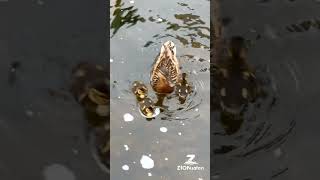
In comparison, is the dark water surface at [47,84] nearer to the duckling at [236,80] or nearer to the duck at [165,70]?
the duck at [165,70]

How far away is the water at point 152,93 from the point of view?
868mm

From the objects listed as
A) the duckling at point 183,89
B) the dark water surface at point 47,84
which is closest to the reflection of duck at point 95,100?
the dark water surface at point 47,84

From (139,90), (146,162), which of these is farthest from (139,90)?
(146,162)

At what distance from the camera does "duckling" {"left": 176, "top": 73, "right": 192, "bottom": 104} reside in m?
0.87

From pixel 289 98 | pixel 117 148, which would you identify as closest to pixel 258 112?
pixel 289 98

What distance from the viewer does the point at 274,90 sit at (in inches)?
34.1

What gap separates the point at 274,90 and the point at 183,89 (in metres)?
0.14

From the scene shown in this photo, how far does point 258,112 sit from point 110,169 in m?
0.25

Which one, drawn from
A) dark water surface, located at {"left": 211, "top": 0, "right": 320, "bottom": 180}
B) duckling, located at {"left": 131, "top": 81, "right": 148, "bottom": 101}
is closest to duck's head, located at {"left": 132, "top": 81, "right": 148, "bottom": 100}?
duckling, located at {"left": 131, "top": 81, "right": 148, "bottom": 101}

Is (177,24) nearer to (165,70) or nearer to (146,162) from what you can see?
(165,70)

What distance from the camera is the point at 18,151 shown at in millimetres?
869

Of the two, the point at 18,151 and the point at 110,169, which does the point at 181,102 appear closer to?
the point at 110,169

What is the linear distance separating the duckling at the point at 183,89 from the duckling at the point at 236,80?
0.05 metres

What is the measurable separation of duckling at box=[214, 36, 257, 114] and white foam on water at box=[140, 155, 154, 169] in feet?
0.47
